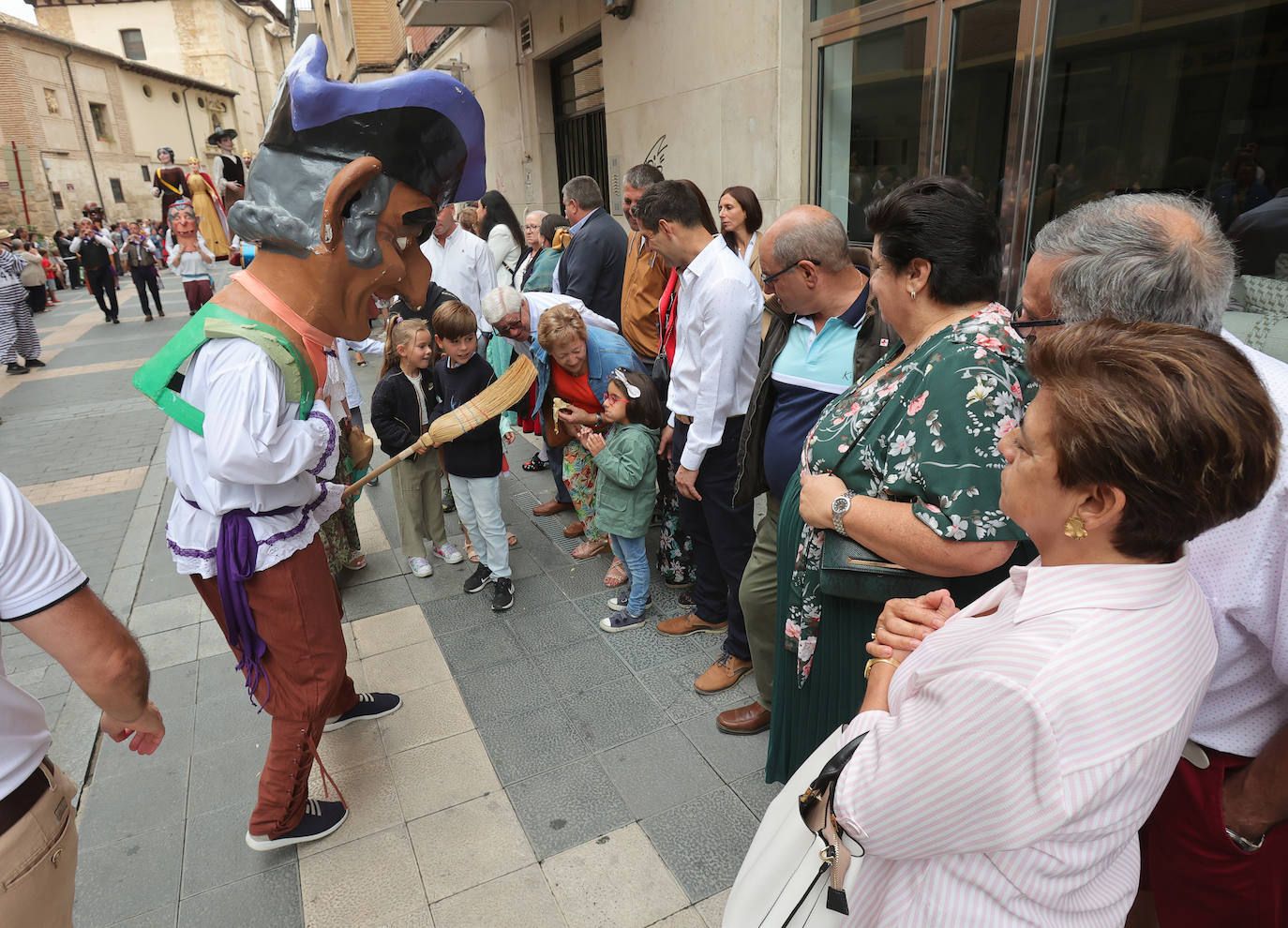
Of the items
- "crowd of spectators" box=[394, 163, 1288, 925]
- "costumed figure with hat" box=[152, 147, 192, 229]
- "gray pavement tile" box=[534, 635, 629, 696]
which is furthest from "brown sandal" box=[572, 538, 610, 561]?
"costumed figure with hat" box=[152, 147, 192, 229]

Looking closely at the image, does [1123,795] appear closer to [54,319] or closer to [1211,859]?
[1211,859]

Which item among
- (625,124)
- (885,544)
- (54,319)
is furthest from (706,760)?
(54,319)

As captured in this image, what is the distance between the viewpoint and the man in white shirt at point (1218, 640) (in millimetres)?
1220

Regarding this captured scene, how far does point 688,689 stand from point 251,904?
5.62 feet

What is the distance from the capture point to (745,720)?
2869 millimetres

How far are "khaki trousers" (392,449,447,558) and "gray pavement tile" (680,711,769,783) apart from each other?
2.05m

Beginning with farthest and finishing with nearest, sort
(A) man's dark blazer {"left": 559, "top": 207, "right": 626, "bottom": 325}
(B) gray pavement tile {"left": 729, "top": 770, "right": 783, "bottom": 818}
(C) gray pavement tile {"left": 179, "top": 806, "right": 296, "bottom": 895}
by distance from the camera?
(A) man's dark blazer {"left": 559, "top": 207, "right": 626, "bottom": 325} < (B) gray pavement tile {"left": 729, "top": 770, "right": 783, "bottom": 818} < (C) gray pavement tile {"left": 179, "top": 806, "right": 296, "bottom": 895}

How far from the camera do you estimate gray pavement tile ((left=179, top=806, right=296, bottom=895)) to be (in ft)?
7.83

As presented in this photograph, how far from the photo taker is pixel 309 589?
231 cm

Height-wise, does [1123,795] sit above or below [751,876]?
above

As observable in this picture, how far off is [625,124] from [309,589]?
21.6ft

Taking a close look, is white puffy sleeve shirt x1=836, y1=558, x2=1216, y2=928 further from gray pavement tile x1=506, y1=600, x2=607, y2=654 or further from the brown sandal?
the brown sandal

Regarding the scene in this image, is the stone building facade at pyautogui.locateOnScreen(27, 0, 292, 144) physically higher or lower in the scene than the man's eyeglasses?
higher

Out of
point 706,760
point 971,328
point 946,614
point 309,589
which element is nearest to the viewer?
point 946,614
